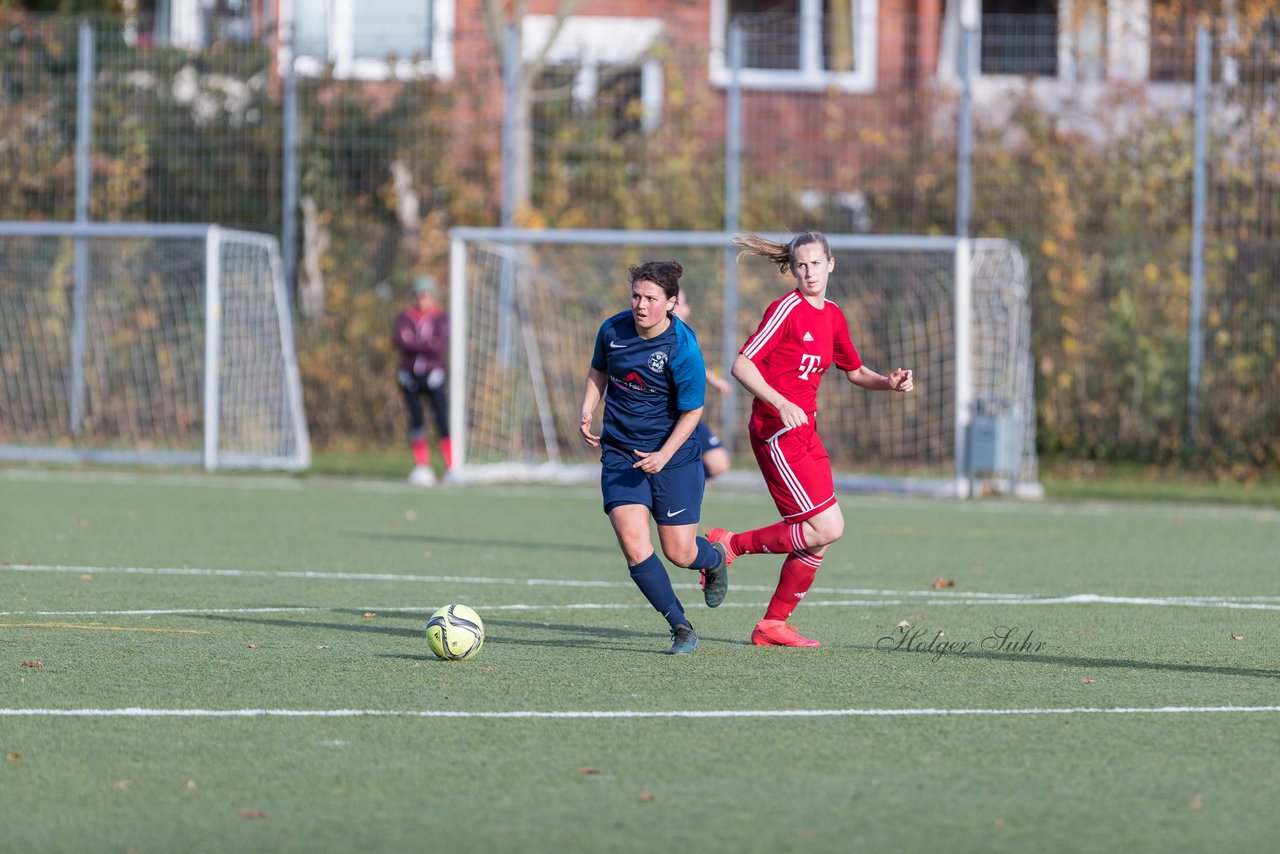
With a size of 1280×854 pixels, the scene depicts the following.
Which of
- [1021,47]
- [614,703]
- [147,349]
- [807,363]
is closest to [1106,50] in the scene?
[1021,47]

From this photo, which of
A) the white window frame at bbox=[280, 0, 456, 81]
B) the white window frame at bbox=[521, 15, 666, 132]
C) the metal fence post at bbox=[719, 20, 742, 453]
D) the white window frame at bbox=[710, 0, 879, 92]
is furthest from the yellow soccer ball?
the white window frame at bbox=[280, 0, 456, 81]

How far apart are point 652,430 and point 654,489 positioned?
0.25 metres

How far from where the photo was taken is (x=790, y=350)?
830cm

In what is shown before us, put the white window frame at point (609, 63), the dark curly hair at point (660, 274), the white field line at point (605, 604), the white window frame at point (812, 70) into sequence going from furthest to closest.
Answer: the white window frame at point (609, 63)
the white window frame at point (812, 70)
the white field line at point (605, 604)
the dark curly hair at point (660, 274)

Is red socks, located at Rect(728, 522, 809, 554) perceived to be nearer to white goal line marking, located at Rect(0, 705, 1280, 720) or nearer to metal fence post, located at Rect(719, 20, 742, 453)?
white goal line marking, located at Rect(0, 705, 1280, 720)

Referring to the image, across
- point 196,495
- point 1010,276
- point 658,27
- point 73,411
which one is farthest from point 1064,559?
point 658,27

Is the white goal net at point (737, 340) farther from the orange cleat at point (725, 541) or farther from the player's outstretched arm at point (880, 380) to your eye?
the orange cleat at point (725, 541)

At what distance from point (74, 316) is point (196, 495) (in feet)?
16.6

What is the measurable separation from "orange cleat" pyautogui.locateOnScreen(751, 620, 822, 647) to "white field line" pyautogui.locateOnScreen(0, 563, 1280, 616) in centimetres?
150

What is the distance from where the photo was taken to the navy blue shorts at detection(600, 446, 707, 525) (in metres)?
8.03

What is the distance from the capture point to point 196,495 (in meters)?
16.3

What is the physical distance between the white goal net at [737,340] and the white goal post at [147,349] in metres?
2.20

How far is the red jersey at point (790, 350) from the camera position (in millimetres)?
8266

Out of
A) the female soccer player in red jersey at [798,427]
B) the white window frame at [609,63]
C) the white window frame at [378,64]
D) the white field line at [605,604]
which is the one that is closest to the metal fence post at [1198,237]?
the white window frame at [609,63]
